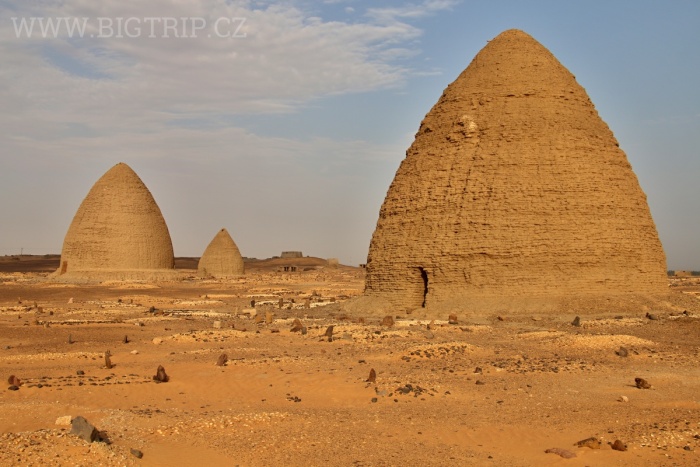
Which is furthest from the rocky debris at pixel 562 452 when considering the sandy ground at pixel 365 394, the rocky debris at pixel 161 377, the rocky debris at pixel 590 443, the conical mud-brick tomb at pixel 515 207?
the conical mud-brick tomb at pixel 515 207

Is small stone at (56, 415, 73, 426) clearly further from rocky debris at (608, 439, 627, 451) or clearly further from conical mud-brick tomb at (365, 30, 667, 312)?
conical mud-brick tomb at (365, 30, 667, 312)

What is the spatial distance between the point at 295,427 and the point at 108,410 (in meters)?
2.19

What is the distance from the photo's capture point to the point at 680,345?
12.8m

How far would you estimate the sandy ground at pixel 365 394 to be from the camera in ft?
20.8

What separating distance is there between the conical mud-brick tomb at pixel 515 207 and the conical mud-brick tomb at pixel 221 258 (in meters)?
34.9

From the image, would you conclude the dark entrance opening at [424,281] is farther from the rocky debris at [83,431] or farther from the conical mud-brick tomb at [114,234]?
the conical mud-brick tomb at [114,234]

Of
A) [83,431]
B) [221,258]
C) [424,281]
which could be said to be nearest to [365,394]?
[83,431]

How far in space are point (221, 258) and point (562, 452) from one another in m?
48.7

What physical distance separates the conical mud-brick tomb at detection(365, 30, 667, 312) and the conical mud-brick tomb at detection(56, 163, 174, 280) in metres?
27.2

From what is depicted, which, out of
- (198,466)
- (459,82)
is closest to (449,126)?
(459,82)

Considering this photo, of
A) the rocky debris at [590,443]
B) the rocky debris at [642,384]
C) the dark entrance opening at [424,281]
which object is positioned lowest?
the rocky debris at [590,443]

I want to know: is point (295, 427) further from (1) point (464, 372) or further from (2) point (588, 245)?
(2) point (588, 245)

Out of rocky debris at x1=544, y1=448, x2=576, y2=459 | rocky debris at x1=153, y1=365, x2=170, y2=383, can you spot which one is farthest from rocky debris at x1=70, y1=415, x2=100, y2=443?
rocky debris at x1=544, y1=448, x2=576, y2=459

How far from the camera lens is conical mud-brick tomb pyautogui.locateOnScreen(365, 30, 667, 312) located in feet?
56.4
